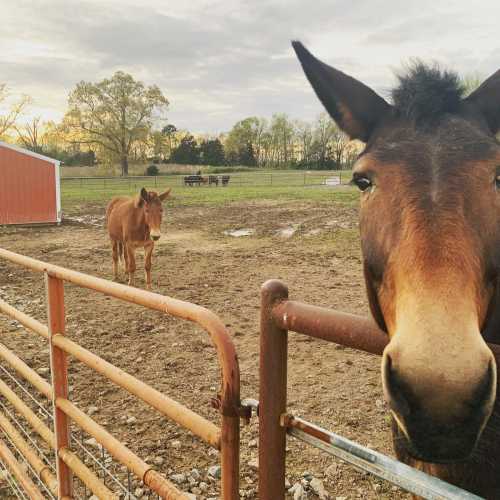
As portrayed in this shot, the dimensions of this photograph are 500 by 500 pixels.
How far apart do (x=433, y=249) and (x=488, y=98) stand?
0.96 meters

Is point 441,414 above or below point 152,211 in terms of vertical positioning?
below

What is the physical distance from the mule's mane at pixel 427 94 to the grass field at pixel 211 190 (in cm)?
2057

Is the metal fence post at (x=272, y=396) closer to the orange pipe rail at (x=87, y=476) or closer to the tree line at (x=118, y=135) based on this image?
the orange pipe rail at (x=87, y=476)

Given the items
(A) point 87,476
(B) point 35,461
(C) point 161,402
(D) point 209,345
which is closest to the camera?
(C) point 161,402

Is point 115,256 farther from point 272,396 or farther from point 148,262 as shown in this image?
point 272,396

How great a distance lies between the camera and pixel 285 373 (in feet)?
4.41

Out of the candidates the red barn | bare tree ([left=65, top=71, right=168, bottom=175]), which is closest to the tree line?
bare tree ([left=65, top=71, right=168, bottom=175])

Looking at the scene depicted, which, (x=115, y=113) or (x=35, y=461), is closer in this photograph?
(x=35, y=461)

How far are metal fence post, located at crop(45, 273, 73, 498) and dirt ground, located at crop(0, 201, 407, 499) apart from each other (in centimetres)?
→ 98

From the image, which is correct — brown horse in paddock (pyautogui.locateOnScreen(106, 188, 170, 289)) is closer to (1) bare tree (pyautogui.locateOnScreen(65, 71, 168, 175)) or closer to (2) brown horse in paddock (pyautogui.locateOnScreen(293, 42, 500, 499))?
(2) brown horse in paddock (pyautogui.locateOnScreen(293, 42, 500, 499))

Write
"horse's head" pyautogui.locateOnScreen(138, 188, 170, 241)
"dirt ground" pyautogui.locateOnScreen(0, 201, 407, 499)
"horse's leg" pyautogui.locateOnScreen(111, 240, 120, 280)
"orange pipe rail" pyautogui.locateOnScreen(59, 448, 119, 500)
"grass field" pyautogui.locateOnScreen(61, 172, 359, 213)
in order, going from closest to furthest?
"orange pipe rail" pyautogui.locateOnScreen(59, 448, 119, 500), "dirt ground" pyautogui.locateOnScreen(0, 201, 407, 499), "horse's head" pyautogui.locateOnScreen(138, 188, 170, 241), "horse's leg" pyautogui.locateOnScreen(111, 240, 120, 280), "grass field" pyautogui.locateOnScreen(61, 172, 359, 213)

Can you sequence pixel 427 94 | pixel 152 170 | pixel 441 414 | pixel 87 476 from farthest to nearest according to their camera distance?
1. pixel 152 170
2. pixel 87 476
3. pixel 427 94
4. pixel 441 414

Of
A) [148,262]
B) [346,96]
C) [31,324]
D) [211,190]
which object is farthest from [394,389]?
[211,190]

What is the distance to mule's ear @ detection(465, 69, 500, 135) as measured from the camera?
1.71 metres
